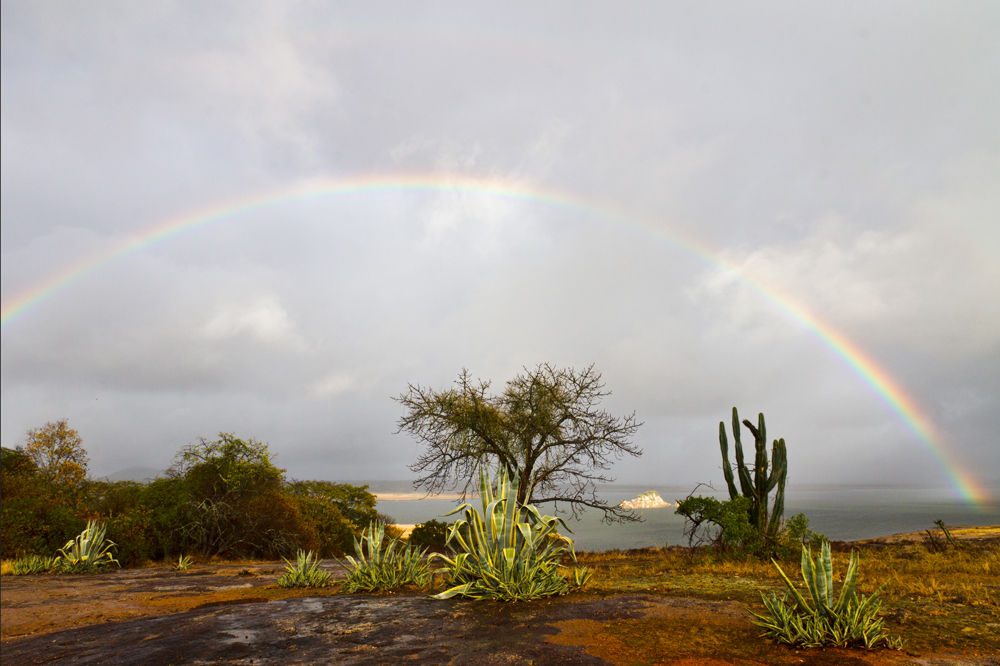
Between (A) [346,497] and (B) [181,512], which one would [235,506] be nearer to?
(B) [181,512]

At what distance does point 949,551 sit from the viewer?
16.2 m

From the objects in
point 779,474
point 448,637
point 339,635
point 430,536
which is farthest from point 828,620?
point 430,536

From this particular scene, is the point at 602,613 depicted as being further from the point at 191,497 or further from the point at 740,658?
the point at 191,497

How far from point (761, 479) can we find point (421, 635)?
508 inches

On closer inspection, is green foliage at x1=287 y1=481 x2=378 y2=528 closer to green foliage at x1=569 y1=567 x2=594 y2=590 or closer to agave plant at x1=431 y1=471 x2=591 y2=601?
green foliage at x1=569 y1=567 x2=594 y2=590

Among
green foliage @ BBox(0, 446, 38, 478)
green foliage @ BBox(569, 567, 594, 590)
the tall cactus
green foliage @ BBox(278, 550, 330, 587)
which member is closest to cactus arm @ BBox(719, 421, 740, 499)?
the tall cactus

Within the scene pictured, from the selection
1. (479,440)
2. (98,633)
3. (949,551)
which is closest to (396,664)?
(98,633)

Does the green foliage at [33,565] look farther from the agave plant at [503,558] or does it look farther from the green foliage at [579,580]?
the green foliage at [579,580]

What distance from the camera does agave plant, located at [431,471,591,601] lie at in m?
7.13

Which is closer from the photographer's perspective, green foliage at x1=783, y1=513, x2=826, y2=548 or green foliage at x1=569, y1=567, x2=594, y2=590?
green foliage at x1=569, y1=567, x2=594, y2=590

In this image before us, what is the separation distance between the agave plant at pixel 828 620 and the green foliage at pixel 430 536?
1656 cm

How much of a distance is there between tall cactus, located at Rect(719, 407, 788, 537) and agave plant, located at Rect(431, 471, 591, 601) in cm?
939

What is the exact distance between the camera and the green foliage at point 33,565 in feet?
46.6

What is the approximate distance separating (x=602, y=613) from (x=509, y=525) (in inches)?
68.0
